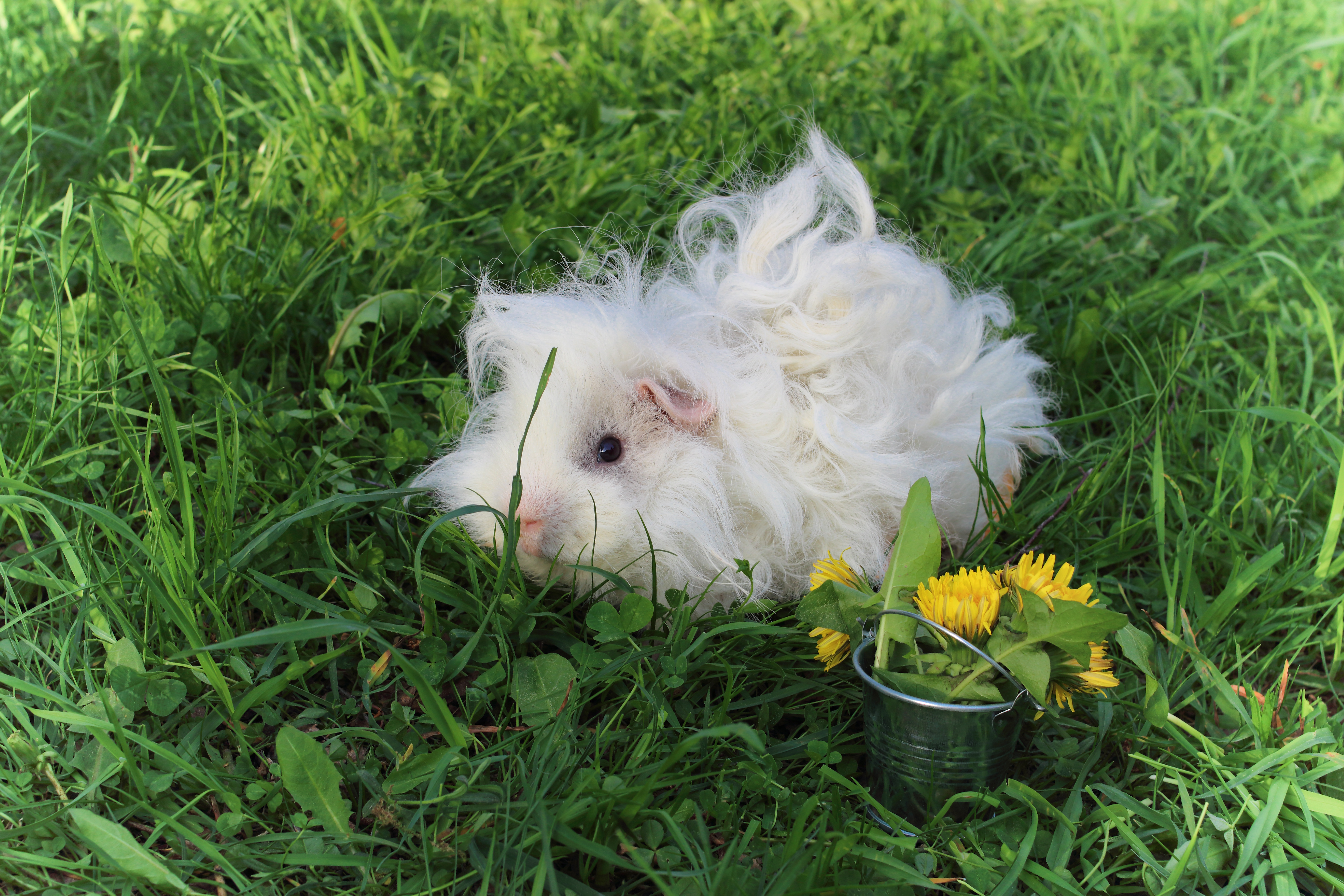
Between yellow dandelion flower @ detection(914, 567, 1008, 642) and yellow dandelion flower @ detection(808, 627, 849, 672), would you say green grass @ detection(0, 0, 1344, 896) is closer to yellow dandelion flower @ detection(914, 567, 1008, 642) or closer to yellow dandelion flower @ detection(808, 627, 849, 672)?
yellow dandelion flower @ detection(808, 627, 849, 672)

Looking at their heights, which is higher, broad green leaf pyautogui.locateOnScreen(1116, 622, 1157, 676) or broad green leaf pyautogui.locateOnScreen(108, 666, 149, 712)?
broad green leaf pyautogui.locateOnScreen(108, 666, 149, 712)

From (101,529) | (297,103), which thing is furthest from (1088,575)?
(297,103)

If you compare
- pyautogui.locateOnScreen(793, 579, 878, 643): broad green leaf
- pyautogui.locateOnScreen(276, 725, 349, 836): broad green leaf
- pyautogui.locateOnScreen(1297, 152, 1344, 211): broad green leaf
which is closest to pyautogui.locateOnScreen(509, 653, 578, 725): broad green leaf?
pyautogui.locateOnScreen(276, 725, 349, 836): broad green leaf

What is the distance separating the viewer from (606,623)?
1861mm

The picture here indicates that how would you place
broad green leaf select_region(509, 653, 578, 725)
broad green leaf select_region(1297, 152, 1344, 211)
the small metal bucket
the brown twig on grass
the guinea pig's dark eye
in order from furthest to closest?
broad green leaf select_region(1297, 152, 1344, 211) → the brown twig on grass → the guinea pig's dark eye → broad green leaf select_region(509, 653, 578, 725) → the small metal bucket

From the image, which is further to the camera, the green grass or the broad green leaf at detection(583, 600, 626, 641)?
the broad green leaf at detection(583, 600, 626, 641)

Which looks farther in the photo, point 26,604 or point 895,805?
point 26,604

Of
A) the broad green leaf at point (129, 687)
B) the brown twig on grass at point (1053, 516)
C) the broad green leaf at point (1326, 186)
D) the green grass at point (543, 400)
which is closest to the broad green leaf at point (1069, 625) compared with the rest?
Result: the green grass at point (543, 400)

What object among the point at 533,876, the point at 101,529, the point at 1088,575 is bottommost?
the point at 1088,575

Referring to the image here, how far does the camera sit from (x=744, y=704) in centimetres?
184

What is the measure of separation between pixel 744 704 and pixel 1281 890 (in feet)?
3.22

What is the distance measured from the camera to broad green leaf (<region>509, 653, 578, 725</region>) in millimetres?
1763

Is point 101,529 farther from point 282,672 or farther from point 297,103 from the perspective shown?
point 297,103

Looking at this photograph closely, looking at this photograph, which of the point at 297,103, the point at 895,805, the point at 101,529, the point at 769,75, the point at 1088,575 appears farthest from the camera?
the point at 769,75
